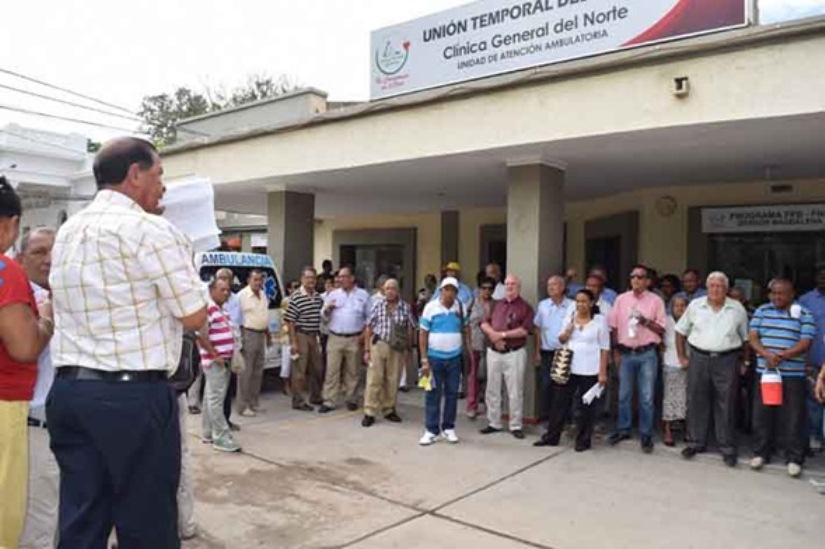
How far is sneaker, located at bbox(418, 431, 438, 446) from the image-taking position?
6.78m

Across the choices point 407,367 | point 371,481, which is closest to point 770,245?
point 407,367

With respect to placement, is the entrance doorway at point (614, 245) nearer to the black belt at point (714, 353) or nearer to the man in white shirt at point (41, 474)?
the black belt at point (714, 353)

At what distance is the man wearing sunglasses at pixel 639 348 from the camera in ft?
21.7

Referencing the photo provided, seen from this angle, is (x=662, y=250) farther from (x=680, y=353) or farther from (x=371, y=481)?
(x=371, y=481)

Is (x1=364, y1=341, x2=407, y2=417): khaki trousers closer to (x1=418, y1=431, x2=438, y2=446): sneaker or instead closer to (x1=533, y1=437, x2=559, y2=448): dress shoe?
(x1=418, y1=431, x2=438, y2=446): sneaker

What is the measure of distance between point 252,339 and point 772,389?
5.49 metres

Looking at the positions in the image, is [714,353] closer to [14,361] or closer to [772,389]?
[772,389]

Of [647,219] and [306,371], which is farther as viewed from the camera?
[647,219]

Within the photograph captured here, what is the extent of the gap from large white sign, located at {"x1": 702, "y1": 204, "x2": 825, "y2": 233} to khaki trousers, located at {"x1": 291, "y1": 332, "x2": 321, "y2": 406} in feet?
18.8

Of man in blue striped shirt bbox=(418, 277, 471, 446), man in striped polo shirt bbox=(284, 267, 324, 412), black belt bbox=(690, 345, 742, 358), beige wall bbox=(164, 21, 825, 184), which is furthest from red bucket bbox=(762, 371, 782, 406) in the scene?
man in striped polo shirt bbox=(284, 267, 324, 412)

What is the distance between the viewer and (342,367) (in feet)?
28.0

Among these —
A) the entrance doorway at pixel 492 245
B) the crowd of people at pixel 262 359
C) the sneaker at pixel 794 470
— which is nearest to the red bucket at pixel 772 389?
the crowd of people at pixel 262 359

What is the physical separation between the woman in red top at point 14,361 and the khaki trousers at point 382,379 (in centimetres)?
502

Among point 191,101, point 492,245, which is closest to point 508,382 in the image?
point 492,245
